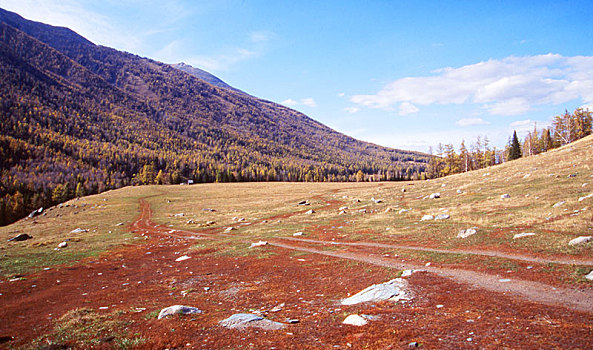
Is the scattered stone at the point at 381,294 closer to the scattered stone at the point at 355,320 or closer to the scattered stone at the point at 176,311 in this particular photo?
the scattered stone at the point at 355,320

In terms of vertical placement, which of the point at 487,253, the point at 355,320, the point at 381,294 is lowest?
the point at 487,253

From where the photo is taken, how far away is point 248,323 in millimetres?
10320

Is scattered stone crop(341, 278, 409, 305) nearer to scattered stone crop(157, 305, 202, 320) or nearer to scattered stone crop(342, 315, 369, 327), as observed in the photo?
scattered stone crop(342, 315, 369, 327)

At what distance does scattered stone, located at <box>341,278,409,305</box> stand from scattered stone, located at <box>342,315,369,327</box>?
7.90 ft

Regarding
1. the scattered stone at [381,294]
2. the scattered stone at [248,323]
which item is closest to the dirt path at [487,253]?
the scattered stone at [381,294]

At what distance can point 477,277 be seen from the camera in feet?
46.9

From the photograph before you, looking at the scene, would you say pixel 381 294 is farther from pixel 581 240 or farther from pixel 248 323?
pixel 581 240

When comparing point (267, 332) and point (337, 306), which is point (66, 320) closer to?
point (267, 332)

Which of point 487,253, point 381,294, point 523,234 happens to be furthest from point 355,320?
point 523,234

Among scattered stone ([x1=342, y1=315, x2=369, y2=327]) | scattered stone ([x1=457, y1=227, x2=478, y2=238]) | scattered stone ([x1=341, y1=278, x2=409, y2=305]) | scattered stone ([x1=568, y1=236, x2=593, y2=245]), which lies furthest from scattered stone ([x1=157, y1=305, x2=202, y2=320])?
scattered stone ([x1=568, y1=236, x2=593, y2=245])

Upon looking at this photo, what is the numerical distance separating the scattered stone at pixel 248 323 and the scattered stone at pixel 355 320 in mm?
2384

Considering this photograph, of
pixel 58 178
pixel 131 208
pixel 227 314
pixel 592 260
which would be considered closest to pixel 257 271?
pixel 227 314

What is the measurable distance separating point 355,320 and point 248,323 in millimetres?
4009

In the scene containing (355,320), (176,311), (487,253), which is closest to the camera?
(355,320)
